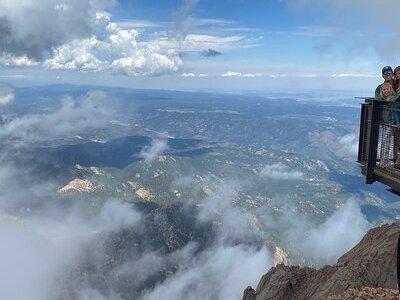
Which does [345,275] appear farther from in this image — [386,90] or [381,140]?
[386,90]

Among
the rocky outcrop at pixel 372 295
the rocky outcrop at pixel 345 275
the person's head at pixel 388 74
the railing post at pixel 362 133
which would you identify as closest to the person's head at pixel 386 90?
the person's head at pixel 388 74

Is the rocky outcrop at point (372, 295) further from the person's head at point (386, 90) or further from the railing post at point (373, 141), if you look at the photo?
the person's head at point (386, 90)

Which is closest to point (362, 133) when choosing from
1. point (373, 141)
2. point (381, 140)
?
point (381, 140)

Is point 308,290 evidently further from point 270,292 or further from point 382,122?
point 382,122

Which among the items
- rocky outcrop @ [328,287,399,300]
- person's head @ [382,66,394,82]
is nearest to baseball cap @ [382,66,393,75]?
person's head @ [382,66,394,82]

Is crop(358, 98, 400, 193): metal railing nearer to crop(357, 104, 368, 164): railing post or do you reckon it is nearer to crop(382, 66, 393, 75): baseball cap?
crop(357, 104, 368, 164): railing post

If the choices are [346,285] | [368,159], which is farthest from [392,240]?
[368,159]
